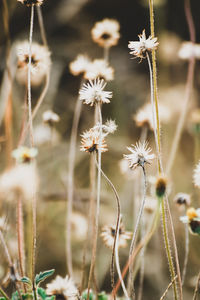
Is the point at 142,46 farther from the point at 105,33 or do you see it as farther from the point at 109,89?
the point at 109,89

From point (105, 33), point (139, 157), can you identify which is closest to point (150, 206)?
point (139, 157)

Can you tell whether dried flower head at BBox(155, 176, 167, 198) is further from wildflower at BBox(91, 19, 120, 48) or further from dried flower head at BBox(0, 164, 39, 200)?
wildflower at BBox(91, 19, 120, 48)

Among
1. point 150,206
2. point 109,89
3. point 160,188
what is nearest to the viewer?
point 160,188

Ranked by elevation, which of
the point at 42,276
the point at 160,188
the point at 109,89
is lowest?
the point at 42,276

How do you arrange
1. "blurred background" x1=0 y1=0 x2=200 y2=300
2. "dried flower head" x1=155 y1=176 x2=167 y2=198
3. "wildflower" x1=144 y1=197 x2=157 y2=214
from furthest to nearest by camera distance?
"blurred background" x1=0 y1=0 x2=200 y2=300, "wildflower" x1=144 y1=197 x2=157 y2=214, "dried flower head" x1=155 y1=176 x2=167 y2=198

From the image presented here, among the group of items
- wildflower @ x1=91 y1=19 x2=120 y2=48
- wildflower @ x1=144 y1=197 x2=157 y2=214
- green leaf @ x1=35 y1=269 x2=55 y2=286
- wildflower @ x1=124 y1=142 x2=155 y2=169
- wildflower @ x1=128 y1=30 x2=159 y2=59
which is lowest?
green leaf @ x1=35 y1=269 x2=55 y2=286

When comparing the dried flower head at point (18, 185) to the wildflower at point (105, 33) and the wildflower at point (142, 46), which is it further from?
the wildflower at point (105, 33)

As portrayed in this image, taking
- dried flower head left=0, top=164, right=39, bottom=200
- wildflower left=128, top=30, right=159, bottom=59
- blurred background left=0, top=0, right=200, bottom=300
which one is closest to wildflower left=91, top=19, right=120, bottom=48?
wildflower left=128, top=30, right=159, bottom=59

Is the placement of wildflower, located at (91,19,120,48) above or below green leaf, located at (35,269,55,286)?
above

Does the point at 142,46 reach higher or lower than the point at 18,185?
higher

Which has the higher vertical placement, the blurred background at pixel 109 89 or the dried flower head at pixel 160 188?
the blurred background at pixel 109 89

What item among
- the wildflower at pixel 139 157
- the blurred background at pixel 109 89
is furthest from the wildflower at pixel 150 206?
the blurred background at pixel 109 89
